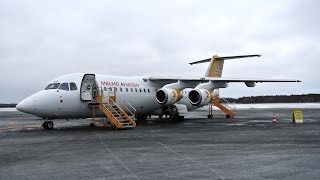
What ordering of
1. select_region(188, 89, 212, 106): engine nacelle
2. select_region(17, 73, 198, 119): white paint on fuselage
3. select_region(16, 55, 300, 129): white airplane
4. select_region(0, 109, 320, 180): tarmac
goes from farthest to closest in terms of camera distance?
select_region(188, 89, 212, 106): engine nacelle < select_region(16, 55, 300, 129): white airplane < select_region(17, 73, 198, 119): white paint on fuselage < select_region(0, 109, 320, 180): tarmac

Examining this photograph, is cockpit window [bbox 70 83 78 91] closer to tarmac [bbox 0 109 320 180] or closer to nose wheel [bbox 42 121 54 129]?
nose wheel [bbox 42 121 54 129]

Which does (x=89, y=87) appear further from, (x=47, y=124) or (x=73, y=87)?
(x=47, y=124)

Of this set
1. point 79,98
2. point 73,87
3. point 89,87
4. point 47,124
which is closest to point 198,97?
point 89,87

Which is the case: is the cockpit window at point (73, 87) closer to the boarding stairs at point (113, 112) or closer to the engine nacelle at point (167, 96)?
the boarding stairs at point (113, 112)

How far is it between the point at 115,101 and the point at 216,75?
13.4m

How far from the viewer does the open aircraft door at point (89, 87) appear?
21.4 m

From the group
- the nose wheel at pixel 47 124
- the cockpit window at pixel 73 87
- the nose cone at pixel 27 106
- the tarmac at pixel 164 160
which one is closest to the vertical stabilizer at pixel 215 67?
the cockpit window at pixel 73 87

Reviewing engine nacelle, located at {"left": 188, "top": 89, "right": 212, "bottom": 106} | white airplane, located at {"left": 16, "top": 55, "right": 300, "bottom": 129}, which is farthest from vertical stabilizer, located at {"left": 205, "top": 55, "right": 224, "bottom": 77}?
engine nacelle, located at {"left": 188, "top": 89, "right": 212, "bottom": 106}

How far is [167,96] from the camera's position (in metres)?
25.2

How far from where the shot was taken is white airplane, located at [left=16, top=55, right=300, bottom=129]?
19.7 meters

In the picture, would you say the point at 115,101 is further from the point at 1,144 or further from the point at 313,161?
the point at 313,161

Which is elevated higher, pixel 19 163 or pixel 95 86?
pixel 95 86

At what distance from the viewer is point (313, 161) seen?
889 centimetres

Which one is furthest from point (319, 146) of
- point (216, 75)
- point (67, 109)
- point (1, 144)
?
point (216, 75)
